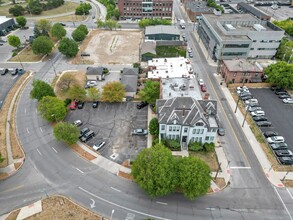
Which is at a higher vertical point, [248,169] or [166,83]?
[166,83]

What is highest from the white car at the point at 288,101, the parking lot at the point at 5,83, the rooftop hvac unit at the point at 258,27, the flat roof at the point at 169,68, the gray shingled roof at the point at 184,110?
the rooftop hvac unit at the point at 258,27

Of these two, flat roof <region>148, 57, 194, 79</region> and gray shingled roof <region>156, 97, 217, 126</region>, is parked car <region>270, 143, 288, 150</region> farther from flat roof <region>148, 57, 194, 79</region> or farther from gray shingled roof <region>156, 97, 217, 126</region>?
flat roof <region>148, 57, 194, 79</region>

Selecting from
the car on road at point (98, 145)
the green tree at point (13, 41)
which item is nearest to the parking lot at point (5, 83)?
the green tree at point (13, 41)

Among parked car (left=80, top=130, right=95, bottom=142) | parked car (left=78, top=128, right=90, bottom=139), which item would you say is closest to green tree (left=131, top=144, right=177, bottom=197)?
parked car (left=80, top=130, right=95, bottom=142)

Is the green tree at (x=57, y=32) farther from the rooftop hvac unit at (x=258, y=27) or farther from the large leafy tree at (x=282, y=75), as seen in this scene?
the large leafy tree at (x=282, y=75)

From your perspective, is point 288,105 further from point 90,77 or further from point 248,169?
point 90,77

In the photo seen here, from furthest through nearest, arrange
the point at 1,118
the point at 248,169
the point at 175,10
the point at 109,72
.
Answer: the point at 175,10, the point at 109,72, the point at 1,118, the point at 248,169

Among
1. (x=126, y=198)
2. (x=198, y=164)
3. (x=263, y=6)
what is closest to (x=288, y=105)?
(x=198, y=164)
